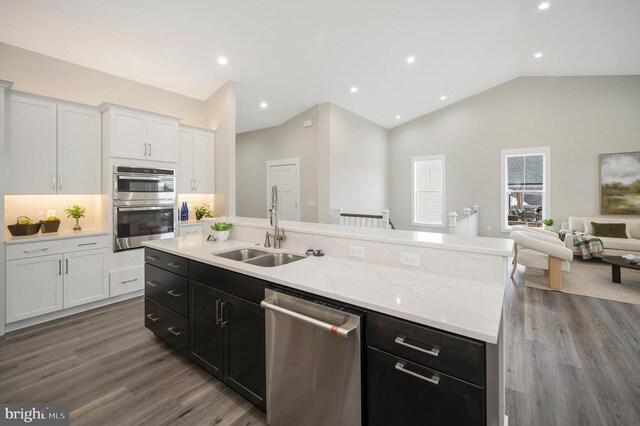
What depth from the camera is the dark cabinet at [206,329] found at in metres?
1.91

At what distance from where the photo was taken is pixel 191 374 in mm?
2139

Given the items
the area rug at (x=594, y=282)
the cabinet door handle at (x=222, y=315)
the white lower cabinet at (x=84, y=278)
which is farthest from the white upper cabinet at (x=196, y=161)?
the area rug at (x=594, y=282)

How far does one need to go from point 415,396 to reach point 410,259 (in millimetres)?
792

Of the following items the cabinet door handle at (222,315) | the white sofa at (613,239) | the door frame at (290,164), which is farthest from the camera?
the door frame at (290,164)

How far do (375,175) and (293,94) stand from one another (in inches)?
134

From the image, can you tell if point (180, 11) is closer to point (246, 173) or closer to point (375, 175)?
point (246, 173)

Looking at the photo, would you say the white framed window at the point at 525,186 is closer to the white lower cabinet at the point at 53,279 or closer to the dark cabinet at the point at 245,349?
the dark cabinet at the point at 245,349

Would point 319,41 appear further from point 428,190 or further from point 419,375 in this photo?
point 428,190

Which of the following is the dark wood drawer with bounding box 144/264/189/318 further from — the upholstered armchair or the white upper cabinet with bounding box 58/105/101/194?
the upholstered armchair

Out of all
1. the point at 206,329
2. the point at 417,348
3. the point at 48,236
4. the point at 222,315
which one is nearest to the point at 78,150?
the point at 48,236

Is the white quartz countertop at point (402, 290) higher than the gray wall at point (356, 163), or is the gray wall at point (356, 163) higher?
the gray wall at point (356, 163)

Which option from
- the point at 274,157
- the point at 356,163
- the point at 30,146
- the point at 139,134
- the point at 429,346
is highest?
the point at 274,157

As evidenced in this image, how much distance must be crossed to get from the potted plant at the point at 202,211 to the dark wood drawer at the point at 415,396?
4.18 meters

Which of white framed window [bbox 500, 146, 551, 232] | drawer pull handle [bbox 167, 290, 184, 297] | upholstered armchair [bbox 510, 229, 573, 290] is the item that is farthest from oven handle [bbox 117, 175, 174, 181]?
white framed window [bbox 500, 146, 551, 232]
